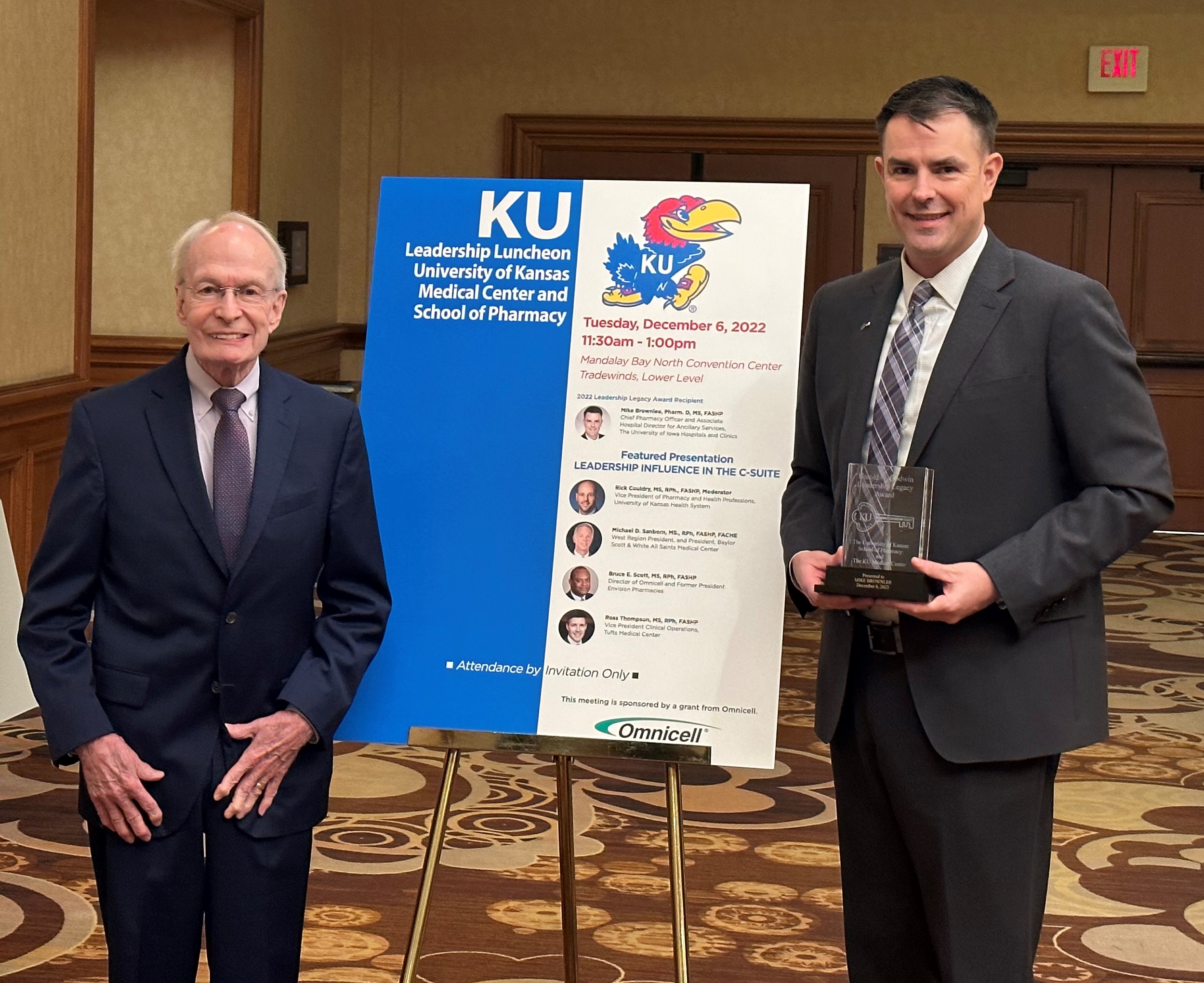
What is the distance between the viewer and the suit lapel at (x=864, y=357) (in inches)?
93.6

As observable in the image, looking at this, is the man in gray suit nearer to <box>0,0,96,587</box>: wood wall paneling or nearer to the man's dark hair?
the man's dark hair

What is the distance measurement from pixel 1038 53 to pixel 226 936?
8.81 metres

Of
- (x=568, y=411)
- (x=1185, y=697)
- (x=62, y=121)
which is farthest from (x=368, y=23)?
(x=568, y=411)

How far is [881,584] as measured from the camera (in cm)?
221

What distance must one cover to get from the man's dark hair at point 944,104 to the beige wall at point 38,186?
172 inches

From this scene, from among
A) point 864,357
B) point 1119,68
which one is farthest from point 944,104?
point 1119,68

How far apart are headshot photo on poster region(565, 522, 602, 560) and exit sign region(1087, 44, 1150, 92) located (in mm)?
8048

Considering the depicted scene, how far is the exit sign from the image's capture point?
956cm

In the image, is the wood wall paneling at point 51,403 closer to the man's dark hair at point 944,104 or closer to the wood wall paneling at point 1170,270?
the man's dark hair at point 944,104

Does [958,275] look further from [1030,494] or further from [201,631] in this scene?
[201,631]

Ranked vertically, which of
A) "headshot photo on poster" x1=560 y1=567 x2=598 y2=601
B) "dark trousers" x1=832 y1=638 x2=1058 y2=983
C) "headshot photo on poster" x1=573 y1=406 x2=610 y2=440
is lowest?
"dark trousers" x1=832 y1=638 x2=1058 y2=983

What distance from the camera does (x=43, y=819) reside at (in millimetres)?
4477

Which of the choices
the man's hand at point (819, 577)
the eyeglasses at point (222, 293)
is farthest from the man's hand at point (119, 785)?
the man's hand at point (819, 577)

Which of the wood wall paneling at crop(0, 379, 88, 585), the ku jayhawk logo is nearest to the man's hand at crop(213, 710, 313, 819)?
the ku jayhawk logo
